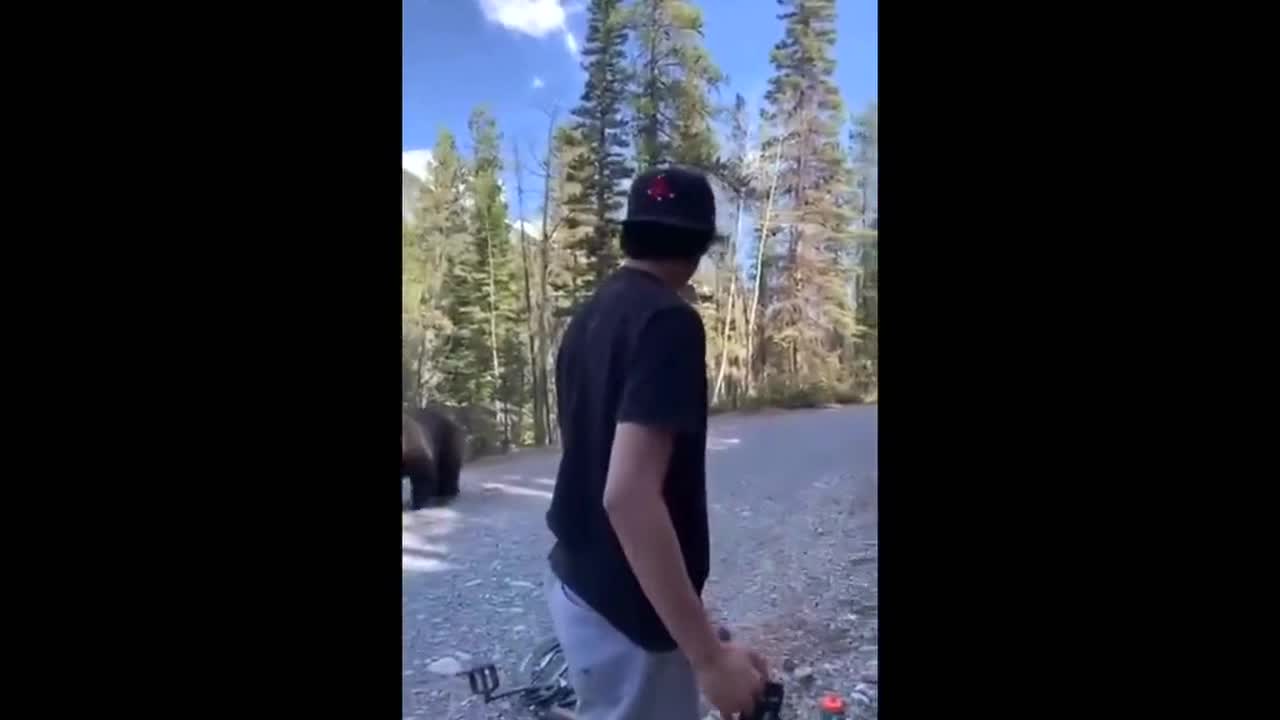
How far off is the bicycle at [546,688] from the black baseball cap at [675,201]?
596mm

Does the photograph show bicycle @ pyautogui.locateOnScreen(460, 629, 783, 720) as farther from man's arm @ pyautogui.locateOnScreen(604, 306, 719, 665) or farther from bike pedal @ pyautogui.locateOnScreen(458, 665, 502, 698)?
man's arm @ pyautogui.locateOnScreen(604, 306, 719, 665)

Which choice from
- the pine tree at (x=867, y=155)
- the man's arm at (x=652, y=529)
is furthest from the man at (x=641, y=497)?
the pine tree at (x=867, y=155)

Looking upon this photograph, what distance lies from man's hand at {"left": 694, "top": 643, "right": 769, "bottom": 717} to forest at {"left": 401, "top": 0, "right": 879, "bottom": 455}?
359 mm

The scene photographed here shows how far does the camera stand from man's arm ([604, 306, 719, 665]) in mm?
1377

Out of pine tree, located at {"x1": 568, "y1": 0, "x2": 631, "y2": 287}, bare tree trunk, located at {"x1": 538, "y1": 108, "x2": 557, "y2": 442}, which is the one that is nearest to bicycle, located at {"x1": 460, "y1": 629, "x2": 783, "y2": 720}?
bare tree trunk, located at {"x1": 538, "y1": 108, "x2": 557, "y2": 442}

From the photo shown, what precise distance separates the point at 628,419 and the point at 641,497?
11 cm

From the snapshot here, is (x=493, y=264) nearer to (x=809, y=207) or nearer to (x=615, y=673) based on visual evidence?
(x=809, y=207)

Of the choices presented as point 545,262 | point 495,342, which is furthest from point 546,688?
point 545,262

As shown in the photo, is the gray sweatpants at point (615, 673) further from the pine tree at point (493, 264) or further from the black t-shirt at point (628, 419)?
the pine tree at point (493, 264)

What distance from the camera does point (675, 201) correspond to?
150cm
